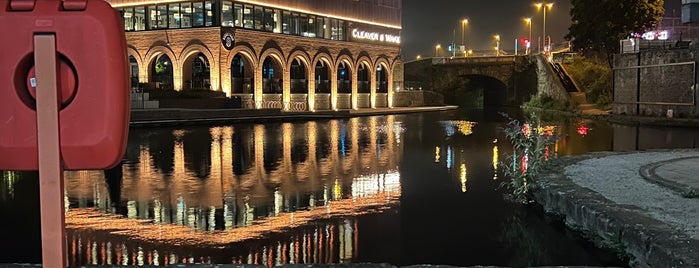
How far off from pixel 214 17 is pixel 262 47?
4044 mm

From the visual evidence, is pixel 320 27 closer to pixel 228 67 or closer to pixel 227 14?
pixel 227 14

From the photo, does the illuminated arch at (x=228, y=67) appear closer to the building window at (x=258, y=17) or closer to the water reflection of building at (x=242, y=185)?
the building window at (x=258, y=17)

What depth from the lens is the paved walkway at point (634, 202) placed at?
6.18 meters

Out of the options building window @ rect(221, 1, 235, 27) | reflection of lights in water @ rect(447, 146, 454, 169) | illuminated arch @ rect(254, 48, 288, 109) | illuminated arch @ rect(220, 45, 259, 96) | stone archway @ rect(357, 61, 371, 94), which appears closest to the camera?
reflection of lights in water @ rect(447, 146, 454, 169)

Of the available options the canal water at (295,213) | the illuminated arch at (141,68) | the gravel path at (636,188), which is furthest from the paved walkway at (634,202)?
the illuminated arch at (141,68)

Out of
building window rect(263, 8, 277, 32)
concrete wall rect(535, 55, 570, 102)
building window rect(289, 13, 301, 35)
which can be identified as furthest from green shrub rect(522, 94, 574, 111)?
building window rect(263, 8, 277, 32)

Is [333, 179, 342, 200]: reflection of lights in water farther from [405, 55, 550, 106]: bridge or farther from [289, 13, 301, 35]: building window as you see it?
[405, 55, 550, 106]: bridge

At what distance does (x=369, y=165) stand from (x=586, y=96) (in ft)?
124

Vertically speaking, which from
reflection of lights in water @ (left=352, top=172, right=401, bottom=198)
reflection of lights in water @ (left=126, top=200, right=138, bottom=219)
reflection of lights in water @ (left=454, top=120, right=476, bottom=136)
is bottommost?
reflection of lights in water @ (left=126, top=200, right=138, bottom=219)

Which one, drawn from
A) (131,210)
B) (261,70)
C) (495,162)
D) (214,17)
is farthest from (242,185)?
(261,70)

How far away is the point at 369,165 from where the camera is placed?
1559cm

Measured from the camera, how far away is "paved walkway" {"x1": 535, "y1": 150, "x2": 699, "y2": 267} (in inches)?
243

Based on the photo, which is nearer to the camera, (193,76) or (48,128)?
(48,128)

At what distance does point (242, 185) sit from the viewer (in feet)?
40.4
